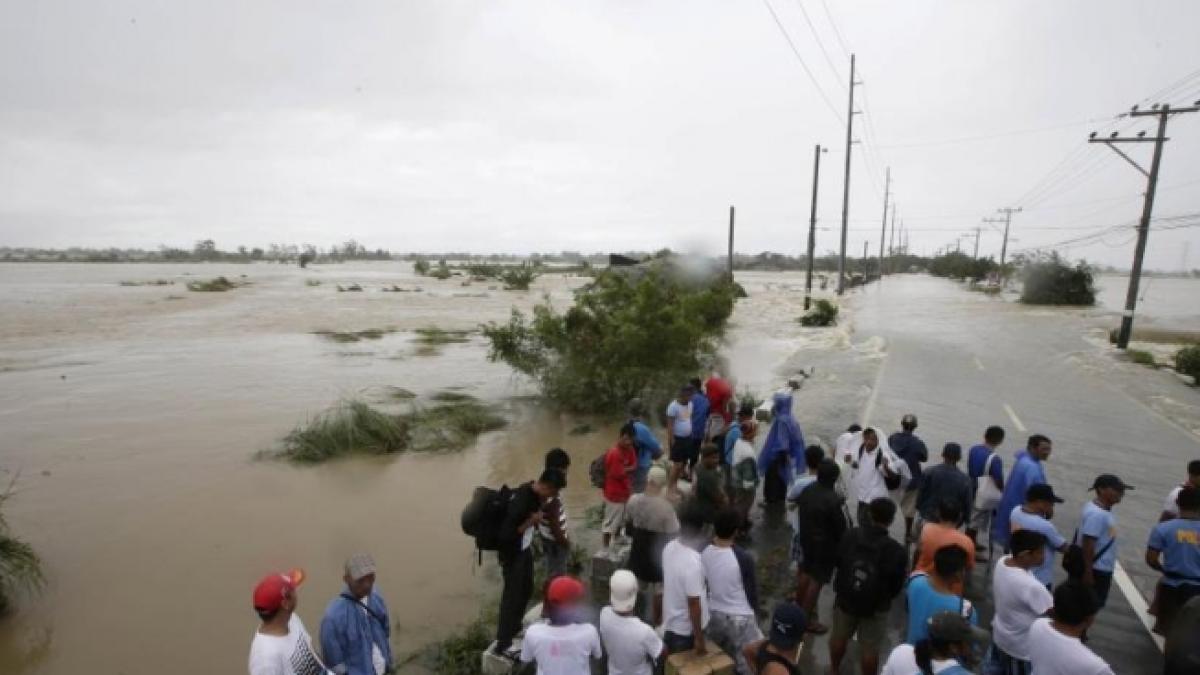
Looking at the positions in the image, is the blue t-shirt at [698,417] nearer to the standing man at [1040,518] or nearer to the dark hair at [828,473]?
the dark hair at [828,473]

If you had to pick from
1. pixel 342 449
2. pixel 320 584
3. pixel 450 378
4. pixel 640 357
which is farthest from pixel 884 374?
pixel 320 584

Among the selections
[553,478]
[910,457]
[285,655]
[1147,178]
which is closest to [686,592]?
[553,478]

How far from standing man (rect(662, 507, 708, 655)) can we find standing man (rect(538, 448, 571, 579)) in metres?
1.07

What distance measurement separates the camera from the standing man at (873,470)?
234 inches

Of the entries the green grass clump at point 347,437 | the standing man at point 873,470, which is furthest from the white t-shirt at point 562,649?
the green grass clump at point 347,437

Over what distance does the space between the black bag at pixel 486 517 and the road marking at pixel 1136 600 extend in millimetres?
5444

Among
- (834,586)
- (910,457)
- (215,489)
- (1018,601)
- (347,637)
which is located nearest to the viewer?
(347,637)

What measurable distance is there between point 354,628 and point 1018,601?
13.3 feet

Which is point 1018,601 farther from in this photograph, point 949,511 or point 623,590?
point 623,590

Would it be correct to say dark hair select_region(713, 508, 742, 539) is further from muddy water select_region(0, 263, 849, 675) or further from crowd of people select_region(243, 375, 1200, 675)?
muddy water select_region(0, 263, 849, 675)

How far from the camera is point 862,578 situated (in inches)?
161

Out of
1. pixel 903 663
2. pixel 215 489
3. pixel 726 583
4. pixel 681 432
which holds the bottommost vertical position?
pixel 215 489

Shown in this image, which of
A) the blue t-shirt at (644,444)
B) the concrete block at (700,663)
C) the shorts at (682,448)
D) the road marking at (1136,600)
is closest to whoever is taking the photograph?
the concrete block at (700,663)

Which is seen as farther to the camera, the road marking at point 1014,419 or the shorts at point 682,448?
the road marking at point 1014,419
